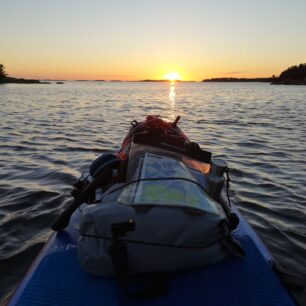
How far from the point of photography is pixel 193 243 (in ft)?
9.39

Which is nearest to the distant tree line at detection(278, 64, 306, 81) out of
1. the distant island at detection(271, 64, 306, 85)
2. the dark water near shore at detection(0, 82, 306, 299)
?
the distant island at detection(271, 64, 306, 85)

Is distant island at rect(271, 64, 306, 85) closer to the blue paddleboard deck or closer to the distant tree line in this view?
the distant tree line

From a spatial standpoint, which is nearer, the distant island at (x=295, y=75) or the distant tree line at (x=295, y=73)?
the distant island at (x=295, y=75)

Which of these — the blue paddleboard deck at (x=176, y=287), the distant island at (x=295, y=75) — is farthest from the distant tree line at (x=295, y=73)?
the blue paddleboard deck at (x=176, y=287)

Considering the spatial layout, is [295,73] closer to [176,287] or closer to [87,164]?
[87,164]

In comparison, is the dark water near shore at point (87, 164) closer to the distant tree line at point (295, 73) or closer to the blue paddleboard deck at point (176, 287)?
the blue paddleboard deck at point (176, 287)

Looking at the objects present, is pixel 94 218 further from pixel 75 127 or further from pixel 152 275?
pixel 75 127

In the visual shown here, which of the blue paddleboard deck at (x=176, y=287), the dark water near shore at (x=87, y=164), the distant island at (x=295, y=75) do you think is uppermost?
the blue paddleboard deck at (x=176, y=287)

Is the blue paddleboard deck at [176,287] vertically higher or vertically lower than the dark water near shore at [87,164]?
higher

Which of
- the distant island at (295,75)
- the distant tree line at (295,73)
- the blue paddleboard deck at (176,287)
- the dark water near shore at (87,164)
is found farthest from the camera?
the distant tree line at (295,73)

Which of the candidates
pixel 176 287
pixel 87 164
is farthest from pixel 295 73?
pixel 176 287

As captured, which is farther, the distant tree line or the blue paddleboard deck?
the distant tree line

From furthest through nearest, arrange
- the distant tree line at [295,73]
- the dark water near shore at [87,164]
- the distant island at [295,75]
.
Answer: the distant tree line at [295,73] → the distant island at [295,75] → the dark water near shore at [87,164]

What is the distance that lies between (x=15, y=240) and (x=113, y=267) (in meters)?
2.87
